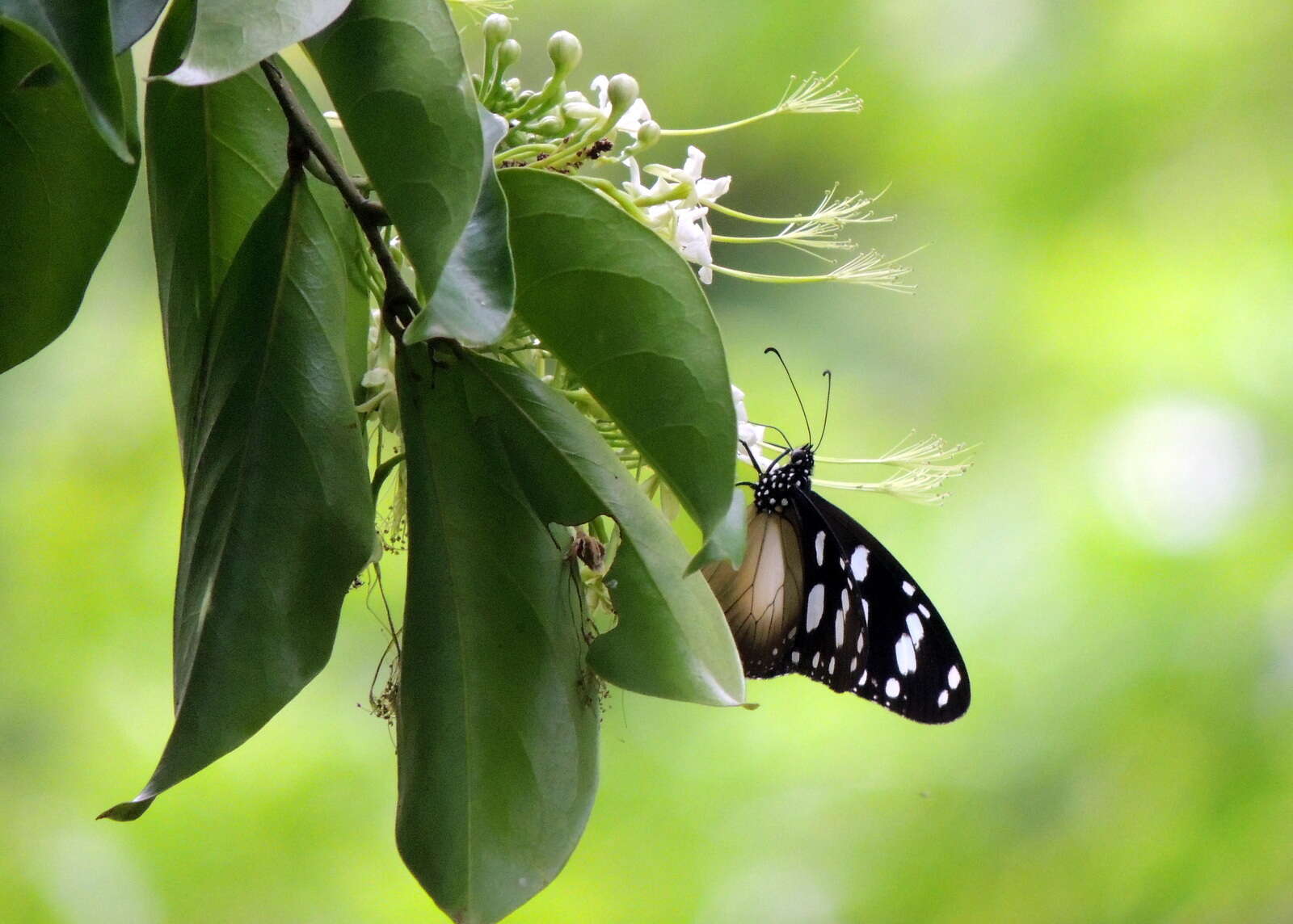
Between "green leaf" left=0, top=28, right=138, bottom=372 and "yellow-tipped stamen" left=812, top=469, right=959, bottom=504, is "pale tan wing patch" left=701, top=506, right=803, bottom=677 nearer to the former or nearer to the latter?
"yellow-tipped stamen" left=812, top=469, right=959, bottom=504

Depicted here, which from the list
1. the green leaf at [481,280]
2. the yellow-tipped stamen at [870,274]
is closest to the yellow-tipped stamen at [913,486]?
the yellow-tipped stamen at [870,274]

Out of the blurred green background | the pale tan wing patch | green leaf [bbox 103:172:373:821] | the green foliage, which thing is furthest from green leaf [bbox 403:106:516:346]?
the blurred green background

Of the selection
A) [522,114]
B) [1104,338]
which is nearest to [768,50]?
[1104,338]

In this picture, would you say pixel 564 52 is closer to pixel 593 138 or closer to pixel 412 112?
pixel 593 138

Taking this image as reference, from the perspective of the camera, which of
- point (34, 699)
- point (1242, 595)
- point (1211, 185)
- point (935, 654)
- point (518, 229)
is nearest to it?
point (518, 229)

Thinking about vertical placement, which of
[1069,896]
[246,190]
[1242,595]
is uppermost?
[246,190]

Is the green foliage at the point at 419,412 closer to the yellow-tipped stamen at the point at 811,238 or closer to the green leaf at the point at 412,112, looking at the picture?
the green leaf at the point at 412,112

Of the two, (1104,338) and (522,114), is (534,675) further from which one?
(1104,338)
